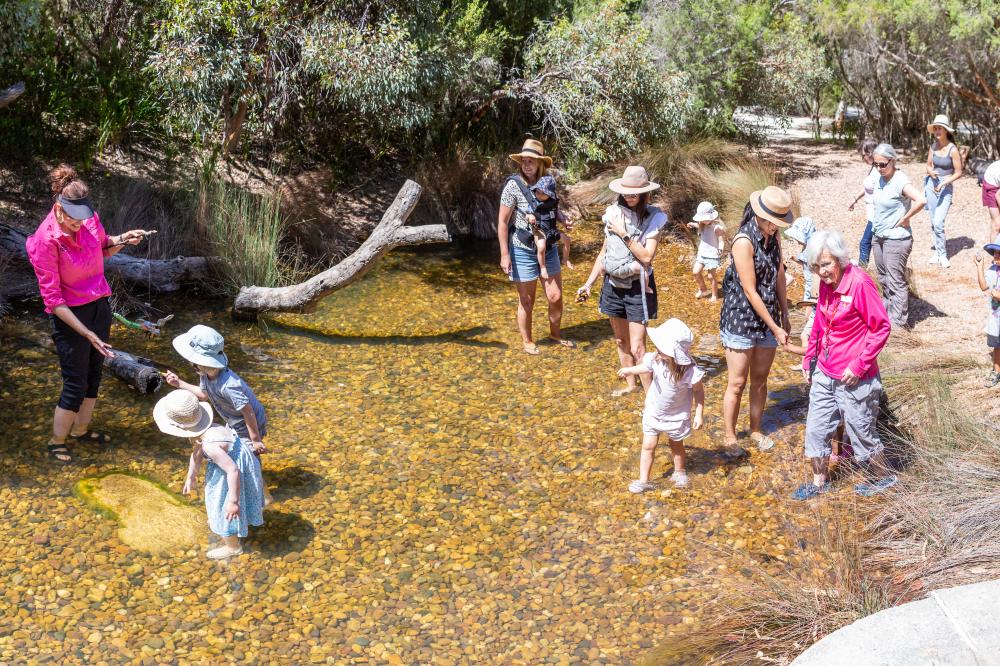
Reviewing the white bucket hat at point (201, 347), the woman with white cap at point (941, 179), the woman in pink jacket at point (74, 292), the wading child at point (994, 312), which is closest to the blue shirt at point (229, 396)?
the white bucket hat at point (201, 347)

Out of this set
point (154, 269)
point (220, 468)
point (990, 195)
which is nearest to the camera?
point (220, 468)

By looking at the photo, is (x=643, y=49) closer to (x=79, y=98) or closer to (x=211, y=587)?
(x=79, y=98)

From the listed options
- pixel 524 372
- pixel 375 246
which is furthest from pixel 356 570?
pixel 375 246

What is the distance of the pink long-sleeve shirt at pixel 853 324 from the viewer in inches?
201

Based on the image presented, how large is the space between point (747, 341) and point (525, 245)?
96.0 inches

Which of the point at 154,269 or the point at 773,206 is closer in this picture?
the point at 773,206

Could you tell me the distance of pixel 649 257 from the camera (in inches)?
258

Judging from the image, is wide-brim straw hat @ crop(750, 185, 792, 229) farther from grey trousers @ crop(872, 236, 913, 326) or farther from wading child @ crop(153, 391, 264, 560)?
wading child @ crop(153, 391, 264, 560)

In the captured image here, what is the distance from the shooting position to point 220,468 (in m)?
4.96

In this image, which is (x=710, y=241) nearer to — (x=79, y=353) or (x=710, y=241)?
(x=710, y=241)

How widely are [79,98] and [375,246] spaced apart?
15.6 ft

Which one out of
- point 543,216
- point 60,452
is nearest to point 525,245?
point 543,216

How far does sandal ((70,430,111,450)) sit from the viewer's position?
621 centimetres

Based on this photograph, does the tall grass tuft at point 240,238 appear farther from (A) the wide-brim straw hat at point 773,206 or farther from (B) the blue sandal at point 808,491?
(B) the blue sandal at point 808,491
